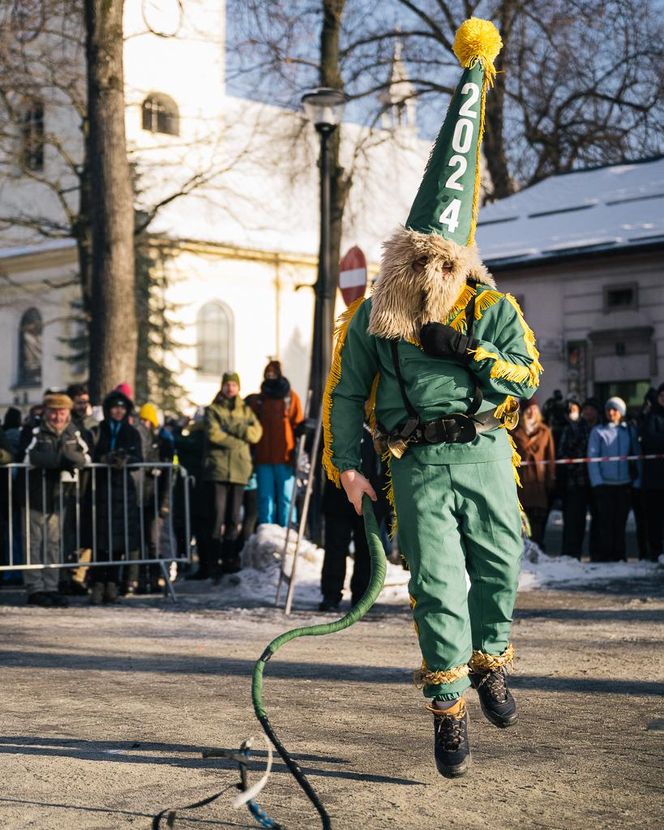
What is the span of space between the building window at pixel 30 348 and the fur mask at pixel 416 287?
37.6 metres

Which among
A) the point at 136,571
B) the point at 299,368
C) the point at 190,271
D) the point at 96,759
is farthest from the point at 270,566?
the point at 299,368

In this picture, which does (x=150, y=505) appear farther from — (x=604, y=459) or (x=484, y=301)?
(x=484, y=301)

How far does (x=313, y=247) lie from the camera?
44.2 m

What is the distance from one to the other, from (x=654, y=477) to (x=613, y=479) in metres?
0.42

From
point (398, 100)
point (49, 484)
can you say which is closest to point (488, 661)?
point (49, 484)

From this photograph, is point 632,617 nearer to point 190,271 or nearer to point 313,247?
point 190,271

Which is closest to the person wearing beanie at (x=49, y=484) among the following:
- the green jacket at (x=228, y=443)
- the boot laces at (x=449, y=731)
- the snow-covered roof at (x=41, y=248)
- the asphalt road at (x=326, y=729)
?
the green jacket at (x=228, y=443)

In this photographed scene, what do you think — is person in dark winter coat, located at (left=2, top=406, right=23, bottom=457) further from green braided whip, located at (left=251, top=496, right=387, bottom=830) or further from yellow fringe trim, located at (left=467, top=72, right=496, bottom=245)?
green braided whip, located at (left=251, top=496, right=387, bottom=830)

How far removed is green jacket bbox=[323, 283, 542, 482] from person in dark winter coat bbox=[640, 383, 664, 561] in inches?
369

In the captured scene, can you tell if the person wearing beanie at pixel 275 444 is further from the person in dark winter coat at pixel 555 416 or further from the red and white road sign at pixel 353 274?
the person in dark winter coat at pixel 555 416

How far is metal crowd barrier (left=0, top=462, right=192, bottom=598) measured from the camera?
11.6m

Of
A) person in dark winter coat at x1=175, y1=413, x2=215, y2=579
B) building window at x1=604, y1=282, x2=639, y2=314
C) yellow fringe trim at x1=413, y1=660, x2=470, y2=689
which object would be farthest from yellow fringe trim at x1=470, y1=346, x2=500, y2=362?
building window at x1=604, y1=282, x2=639, y2=314

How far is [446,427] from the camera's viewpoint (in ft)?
17.0

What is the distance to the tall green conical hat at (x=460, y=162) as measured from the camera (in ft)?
18.4
